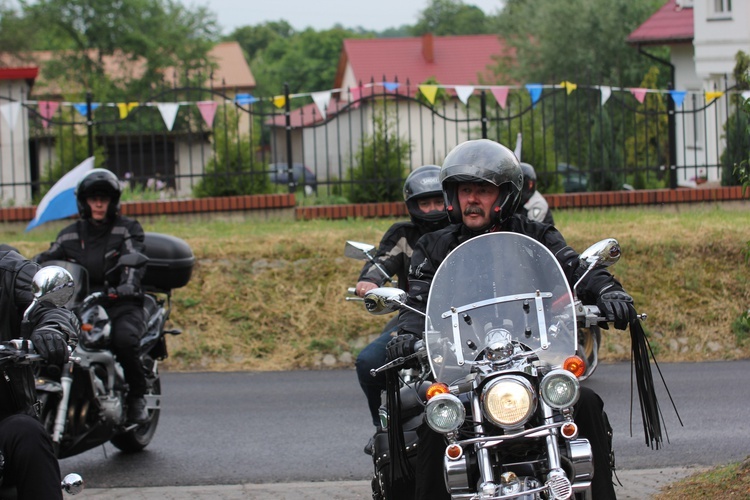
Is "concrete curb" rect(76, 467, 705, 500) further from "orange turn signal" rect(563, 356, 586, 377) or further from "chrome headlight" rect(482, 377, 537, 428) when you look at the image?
"chrome headlight" rect(482, 377, 537, 428)

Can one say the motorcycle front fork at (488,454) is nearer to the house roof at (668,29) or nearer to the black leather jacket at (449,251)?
the black leather jacket at (449,251)

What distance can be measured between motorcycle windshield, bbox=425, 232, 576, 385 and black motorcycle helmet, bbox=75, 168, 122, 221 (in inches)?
159

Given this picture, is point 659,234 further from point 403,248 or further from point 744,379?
point 403,248

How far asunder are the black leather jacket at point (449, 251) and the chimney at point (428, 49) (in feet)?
190

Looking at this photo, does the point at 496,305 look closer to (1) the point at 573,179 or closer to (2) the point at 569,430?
(2) the point at 569,430

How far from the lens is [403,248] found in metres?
6.60

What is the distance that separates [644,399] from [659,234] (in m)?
8.17

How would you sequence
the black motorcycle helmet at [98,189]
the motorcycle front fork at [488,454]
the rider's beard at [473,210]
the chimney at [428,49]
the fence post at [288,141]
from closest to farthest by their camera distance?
the motorcycle front fork at [488,454]
the rider's beard at [473,210]
the black motorcycle helmet at [98,189]
the fence post at [288,141]
the chimney at [428,49]

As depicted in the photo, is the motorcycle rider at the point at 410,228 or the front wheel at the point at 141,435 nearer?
the motorcycle rider at the point at 410,228

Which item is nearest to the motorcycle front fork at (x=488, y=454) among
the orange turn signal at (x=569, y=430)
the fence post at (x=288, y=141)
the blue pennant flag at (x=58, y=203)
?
the orange turn signal at (x=569, y=430)

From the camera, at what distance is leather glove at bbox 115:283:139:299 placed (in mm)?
7414

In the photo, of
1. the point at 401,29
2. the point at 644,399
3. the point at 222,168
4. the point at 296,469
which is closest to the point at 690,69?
the point at 222,168

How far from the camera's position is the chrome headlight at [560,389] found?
3795 millimetres

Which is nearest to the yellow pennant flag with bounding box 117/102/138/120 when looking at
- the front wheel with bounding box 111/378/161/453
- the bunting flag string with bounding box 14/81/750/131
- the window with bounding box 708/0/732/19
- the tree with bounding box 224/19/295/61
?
the bunting flag string with bounding box 14/81/750/131
